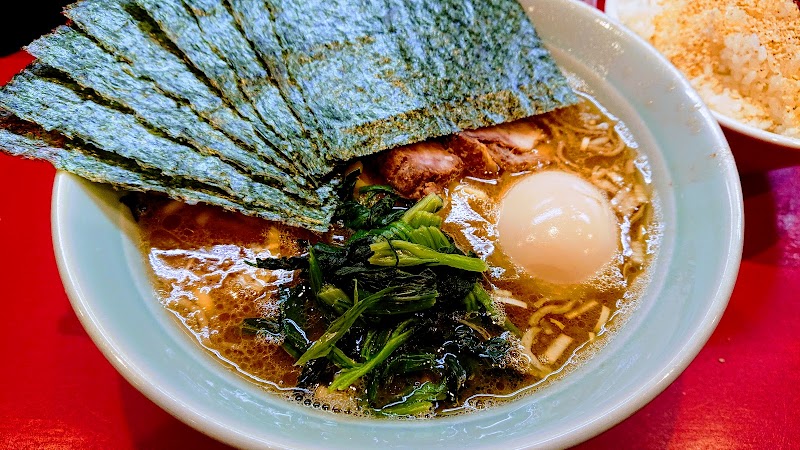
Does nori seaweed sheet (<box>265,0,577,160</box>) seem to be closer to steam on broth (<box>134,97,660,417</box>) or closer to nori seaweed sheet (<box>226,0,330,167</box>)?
nori seaweed sheet (<box>226,0,330,167</box>)

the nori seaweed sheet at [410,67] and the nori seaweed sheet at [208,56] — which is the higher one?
the nori seaweed sheet at [208,56]

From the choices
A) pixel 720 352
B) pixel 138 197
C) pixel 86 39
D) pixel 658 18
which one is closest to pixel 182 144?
pixel 138 197

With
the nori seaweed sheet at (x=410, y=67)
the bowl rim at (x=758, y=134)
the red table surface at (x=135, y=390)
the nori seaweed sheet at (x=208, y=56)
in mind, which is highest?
the nori seaweed sheet at (x=208, y=56)

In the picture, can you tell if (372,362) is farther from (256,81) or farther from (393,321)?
(256,81)

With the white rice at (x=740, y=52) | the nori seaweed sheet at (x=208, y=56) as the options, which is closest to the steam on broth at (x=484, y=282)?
the nori seaweed sheet at (x=208, y=56)

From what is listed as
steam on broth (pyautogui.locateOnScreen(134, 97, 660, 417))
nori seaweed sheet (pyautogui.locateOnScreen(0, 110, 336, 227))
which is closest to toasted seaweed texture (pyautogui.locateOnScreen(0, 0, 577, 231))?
nori seaweed sheet (pyautogui.locateOnScreen(0, 110, 336, 227))

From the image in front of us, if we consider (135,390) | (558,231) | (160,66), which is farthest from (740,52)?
(135,390)

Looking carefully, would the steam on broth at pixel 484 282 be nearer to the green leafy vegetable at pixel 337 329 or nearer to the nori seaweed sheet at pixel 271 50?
the green leafy vegetable at pixel 337 329
